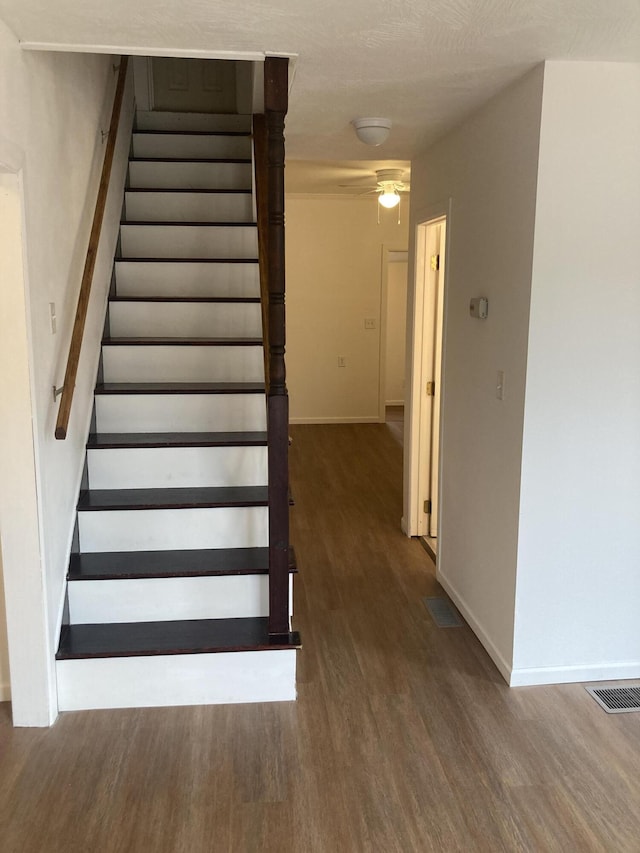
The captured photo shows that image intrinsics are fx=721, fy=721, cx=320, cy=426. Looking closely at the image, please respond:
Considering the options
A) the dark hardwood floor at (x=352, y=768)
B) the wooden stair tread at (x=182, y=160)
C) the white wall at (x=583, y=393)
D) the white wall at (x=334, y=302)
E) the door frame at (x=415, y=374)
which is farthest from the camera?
the white wall at (x=334, y=302)

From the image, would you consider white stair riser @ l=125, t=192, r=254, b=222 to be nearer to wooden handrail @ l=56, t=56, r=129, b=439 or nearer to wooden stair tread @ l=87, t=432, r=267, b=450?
wooden handrail @ l=56, t=56, r=129, b=439

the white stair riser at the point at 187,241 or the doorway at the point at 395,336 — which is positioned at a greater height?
the white stair riser at the point at 187,241

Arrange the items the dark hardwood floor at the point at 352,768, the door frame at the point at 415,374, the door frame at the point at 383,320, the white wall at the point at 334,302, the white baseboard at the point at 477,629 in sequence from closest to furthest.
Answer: the dark hardwood floor at the point at 352,768 < the white baseboard at the point at 477,629 < the door frame at the point at 415,374 < the white wall at the point at 334,302 < the door frame at the point at 383,320

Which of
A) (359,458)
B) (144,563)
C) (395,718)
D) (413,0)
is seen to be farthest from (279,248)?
(359,458)

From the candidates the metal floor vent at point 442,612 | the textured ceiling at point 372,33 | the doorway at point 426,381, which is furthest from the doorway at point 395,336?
the textured ceiling at point 372,33

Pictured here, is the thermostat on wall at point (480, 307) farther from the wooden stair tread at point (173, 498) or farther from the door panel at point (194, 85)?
the door panel at point (194, 85)

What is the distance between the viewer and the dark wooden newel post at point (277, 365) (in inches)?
97.7

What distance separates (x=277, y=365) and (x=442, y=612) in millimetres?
1685

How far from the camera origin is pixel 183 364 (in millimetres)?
3736

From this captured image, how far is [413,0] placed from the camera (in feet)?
6.41

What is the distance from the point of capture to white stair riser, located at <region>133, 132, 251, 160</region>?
473 centimetres

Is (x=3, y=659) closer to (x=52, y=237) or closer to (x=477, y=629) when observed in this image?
(x=52, y=237)

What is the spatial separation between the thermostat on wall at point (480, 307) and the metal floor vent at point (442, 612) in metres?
1.46

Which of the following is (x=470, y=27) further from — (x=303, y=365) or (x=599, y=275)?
(x=303, y=365)
